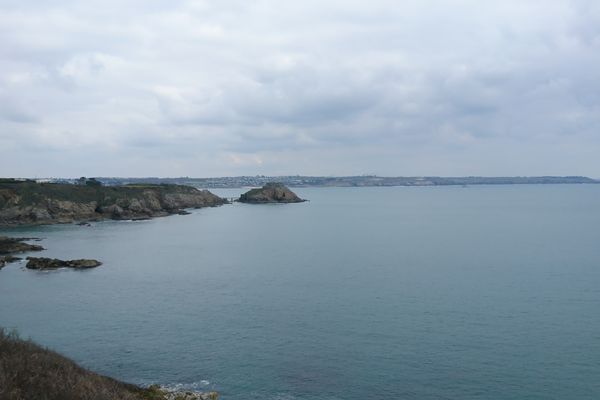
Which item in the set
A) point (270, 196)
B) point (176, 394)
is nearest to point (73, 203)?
point (270, 196)

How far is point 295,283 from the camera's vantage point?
46.8 m

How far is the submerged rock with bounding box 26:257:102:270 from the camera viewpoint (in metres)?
55.0

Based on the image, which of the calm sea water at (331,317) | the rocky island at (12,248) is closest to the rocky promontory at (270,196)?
the calm sea water at (331,317)

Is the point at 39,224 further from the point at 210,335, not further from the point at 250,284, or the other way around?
the point at 210,335

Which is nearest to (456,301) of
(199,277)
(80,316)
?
(199,277)

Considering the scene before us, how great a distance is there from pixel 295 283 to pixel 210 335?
15.6 m

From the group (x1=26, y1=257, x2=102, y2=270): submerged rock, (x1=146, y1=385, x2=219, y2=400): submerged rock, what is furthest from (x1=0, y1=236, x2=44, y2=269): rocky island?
(x1=146, y1=385, x2=219, y2=400): submerged rock

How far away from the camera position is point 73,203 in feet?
365

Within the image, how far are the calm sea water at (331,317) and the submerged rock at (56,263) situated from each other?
1.89 metres

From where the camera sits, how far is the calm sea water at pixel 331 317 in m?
25.6

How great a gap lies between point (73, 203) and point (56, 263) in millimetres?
60077

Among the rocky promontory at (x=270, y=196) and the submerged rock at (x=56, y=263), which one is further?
the rocky promontory at (x=270, y=196)

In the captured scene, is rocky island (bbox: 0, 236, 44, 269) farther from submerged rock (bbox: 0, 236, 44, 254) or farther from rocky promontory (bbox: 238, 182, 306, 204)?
rocky promontory (bbox: 238, 182, 306, 204)

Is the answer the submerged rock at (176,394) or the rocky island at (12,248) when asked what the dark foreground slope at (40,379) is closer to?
the submerged rock at (176,394)
